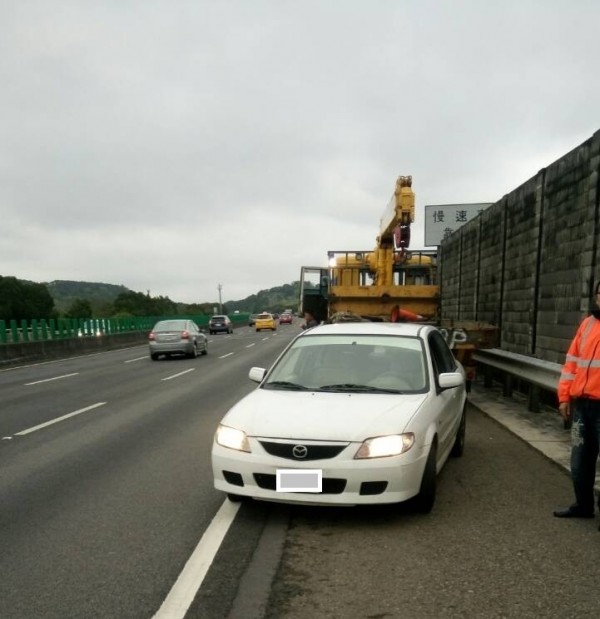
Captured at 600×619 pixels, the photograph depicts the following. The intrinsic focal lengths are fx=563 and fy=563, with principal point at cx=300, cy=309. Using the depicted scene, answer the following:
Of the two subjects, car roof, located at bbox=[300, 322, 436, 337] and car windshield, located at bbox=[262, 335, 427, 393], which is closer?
car windshield, located at bbox=[262, 335, 427, 393]

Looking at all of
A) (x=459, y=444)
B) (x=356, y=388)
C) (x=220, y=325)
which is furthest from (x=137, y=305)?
(x=356, y=388)

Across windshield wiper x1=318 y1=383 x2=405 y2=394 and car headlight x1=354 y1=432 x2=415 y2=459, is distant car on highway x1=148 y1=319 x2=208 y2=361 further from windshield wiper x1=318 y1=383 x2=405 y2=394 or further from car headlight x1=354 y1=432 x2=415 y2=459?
car headlight x1=354 y1=432 x2=415 y2=459

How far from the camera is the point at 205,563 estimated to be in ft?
11.5

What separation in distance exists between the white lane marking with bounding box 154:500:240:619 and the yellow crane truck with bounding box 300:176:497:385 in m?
6.13

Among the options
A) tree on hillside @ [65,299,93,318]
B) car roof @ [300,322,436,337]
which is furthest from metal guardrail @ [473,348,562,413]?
tree on hillside @ [65,299,93,318]

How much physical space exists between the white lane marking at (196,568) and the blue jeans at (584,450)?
2622 millimetres

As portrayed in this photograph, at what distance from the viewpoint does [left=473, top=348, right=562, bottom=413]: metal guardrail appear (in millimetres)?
7238

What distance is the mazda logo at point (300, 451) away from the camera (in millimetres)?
3895

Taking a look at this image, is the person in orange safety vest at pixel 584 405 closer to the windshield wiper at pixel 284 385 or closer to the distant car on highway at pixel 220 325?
the windshield wiper at pixel 284 385

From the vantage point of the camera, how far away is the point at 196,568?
342cm

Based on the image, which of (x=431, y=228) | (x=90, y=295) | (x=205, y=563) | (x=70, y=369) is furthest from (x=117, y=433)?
(x=90, y=295)

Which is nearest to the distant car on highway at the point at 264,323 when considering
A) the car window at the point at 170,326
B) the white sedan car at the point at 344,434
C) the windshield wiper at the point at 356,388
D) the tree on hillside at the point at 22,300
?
the car window at the point at 170,326

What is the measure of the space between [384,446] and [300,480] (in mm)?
630

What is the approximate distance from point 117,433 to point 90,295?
7995 inches
